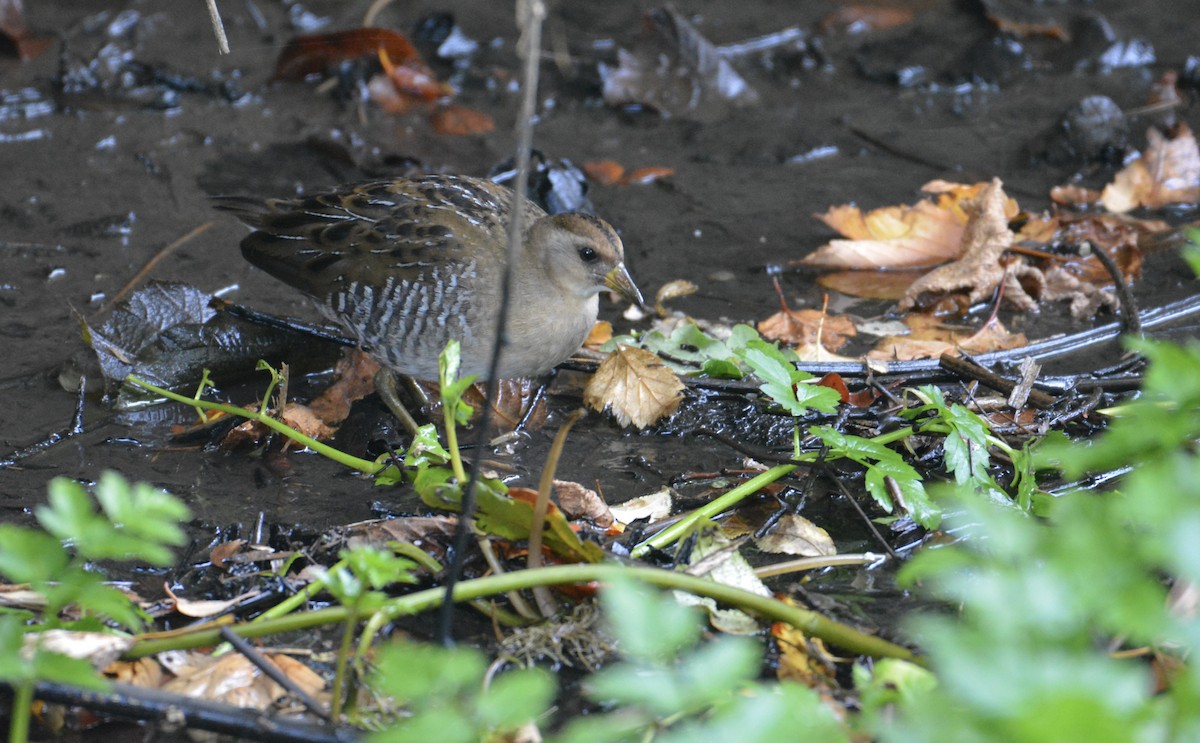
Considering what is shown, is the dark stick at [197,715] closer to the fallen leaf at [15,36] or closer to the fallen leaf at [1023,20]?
the fallen leaf at [15,36]

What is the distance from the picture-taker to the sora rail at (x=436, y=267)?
355 cm

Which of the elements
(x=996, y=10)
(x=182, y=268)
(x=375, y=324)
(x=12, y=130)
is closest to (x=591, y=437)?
(x=375, y=324)

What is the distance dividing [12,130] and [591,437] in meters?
3.65

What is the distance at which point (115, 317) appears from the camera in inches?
148

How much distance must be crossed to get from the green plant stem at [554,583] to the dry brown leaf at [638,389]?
126 cm

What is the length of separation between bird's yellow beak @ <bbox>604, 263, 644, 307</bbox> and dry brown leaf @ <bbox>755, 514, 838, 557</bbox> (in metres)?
1.14

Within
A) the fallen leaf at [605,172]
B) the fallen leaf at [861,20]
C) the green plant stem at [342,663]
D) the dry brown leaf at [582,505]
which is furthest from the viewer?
the fallen leaf at [861,20]

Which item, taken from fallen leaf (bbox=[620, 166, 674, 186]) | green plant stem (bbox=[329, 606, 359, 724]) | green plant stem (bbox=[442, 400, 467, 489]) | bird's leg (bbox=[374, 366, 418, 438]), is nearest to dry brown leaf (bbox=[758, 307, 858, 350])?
bird's leg (bbox=[374, 366, 418, 438])

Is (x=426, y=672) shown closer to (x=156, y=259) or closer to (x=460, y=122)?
(x=156, y=259)

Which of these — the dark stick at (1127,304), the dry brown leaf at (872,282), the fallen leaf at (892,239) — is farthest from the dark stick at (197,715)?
the fallen leaf at (892,239)

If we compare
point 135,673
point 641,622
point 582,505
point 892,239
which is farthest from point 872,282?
point 641,622

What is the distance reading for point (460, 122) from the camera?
583cm

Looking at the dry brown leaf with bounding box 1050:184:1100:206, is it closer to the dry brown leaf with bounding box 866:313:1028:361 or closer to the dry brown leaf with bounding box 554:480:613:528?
the dry brown leaf with bounding box 866:313:1028:361

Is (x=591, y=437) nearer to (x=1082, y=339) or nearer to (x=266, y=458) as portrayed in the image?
(x=266, y=458)
